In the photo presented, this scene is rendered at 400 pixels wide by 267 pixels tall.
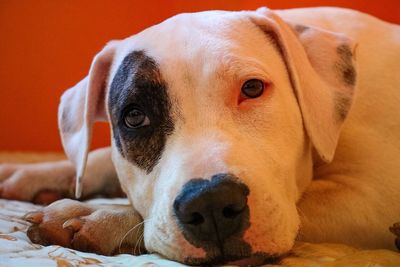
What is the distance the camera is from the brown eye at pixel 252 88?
171 cm

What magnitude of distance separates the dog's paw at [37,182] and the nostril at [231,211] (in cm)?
147

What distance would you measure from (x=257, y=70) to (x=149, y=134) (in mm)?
368

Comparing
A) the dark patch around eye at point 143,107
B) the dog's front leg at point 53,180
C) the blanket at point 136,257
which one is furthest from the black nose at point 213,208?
the dog's front leg at point 53,180

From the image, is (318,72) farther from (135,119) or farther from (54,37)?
(54,37)

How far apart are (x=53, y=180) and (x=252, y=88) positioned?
132cm

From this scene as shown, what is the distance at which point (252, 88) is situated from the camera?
172cm

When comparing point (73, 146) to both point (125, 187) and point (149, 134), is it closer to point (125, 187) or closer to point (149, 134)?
point (125, 187)

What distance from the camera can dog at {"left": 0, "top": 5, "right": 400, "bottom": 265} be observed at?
4.63 feet

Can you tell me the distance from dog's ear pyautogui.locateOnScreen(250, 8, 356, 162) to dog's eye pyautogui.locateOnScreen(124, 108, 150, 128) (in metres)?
0.49

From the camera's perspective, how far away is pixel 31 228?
5.68 ft

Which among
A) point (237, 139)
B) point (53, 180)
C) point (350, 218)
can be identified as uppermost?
point (237, 139)

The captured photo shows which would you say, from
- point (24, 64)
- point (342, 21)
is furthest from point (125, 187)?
→ point (24, 64)

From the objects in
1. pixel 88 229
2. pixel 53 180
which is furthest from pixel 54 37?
pixel 88 229

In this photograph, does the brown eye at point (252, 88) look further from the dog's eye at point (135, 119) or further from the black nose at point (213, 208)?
the black nose at point (213, 208)
